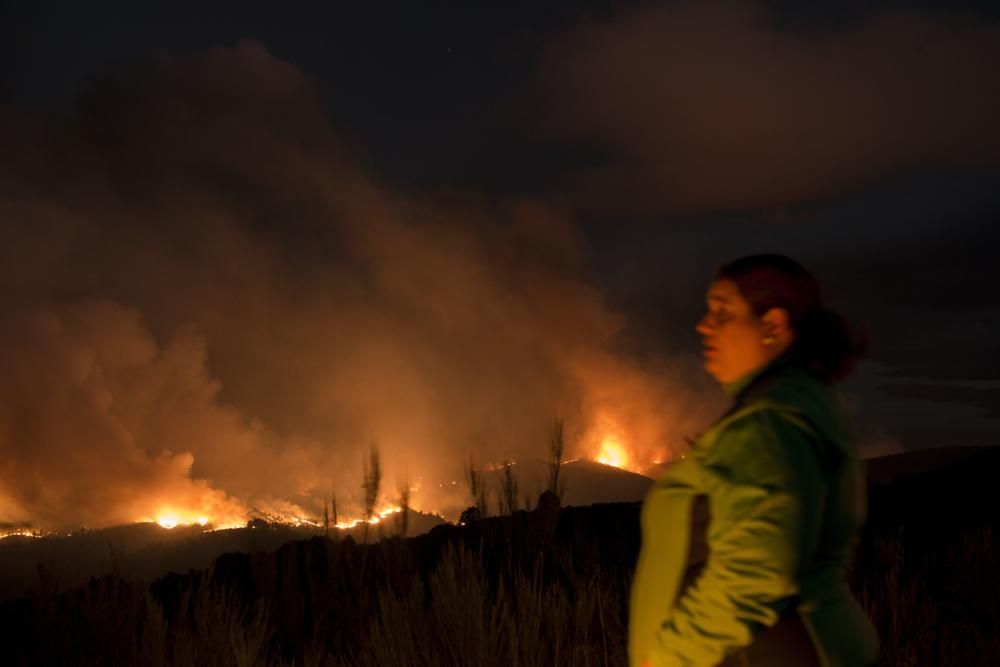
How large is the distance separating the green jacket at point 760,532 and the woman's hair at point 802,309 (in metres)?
0.09

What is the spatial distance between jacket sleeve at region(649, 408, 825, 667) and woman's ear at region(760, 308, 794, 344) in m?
0.30

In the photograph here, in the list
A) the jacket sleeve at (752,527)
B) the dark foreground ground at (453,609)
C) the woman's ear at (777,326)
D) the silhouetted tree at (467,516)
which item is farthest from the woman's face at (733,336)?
the silhouetted tree at (467,516)

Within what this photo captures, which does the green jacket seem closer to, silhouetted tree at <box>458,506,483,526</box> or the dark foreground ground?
the dark foreground ground

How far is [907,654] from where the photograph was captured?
482cm

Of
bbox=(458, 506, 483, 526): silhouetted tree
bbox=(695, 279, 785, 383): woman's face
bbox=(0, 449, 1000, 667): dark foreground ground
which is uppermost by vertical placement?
bbox=(458, 506, 483, 526): silhouetted tree

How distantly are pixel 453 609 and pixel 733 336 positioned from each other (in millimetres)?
Result: 3495

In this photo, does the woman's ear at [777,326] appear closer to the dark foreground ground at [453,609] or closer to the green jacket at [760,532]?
the green jacket at [760,532]

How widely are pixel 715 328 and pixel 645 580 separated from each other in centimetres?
60

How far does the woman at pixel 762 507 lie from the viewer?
1.79m

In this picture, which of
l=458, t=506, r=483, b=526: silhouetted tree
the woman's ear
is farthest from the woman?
l=458, t=506, r=483, b=526: silhouetted tree

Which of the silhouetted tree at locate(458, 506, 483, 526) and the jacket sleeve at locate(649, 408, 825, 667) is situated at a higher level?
the silhouetted tree at locate(458, 506, 483, 526)

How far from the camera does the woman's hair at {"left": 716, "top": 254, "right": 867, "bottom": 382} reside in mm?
2098

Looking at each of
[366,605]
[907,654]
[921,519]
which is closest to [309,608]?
[366,605]

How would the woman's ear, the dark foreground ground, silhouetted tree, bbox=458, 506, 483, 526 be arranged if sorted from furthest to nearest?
silhouetted tree, bbox=458, 506, 483, 526 < the dark foreground ground < the woman's ear
